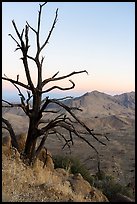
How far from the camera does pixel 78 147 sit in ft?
107

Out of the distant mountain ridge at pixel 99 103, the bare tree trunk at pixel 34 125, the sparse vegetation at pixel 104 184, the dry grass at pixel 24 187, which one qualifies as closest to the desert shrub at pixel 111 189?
the sparse vegetation at pixel 104 184

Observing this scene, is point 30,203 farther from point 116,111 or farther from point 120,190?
point 116,111

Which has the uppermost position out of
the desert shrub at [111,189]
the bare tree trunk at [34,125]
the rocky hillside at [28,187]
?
the bare tree trunk at [34,125]

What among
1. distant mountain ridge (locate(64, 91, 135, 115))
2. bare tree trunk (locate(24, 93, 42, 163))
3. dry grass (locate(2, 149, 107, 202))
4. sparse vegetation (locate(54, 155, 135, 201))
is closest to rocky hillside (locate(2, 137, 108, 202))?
dry grass (locate(2, 149, 107, 202))

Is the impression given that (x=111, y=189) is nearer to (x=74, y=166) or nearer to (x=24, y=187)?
(x=74, y=166)

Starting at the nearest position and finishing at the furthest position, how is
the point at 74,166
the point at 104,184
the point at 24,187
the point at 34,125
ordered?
the point at 24,187
the point at 34,125
the point at 104,184
the point at 74,166

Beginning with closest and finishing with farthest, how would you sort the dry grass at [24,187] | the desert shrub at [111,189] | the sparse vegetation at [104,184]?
the dry grass at [24,187] < the desert shrub at [111,189] < the sparse vegetation at [104,184]

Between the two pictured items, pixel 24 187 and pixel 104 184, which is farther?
pixel 104 184

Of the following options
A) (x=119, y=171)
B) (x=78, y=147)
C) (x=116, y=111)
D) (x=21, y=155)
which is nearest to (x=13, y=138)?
(x=21, y=155)

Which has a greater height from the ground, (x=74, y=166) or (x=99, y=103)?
(x=99, y=103)

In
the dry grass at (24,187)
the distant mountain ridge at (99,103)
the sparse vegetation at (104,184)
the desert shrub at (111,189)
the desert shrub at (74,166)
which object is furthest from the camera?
the distant mountain ridge at (99,103)

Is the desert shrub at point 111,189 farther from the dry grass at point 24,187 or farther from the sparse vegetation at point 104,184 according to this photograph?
the dry grass at point 24,187

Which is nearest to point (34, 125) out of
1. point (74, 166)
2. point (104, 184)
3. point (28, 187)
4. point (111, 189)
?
point (28, 187)

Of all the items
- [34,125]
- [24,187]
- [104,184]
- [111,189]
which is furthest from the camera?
[104,184]
